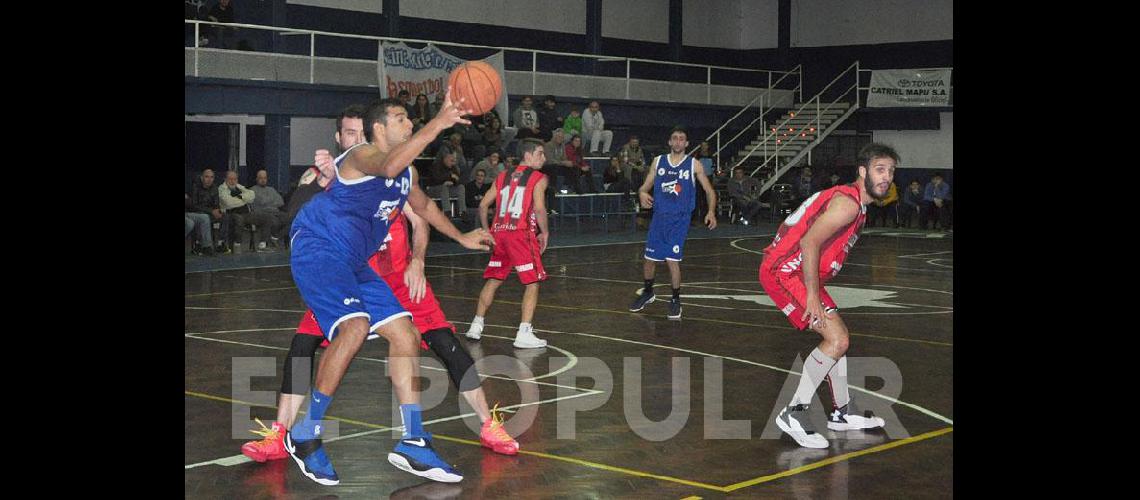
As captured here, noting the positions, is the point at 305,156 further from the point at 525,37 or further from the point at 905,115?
the point at 905,115

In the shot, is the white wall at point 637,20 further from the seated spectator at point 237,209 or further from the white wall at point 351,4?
the seated spectator at point 237,209

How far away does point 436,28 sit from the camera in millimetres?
33094

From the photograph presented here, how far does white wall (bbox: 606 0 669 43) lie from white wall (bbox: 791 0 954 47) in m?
3.87

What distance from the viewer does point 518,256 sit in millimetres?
12117

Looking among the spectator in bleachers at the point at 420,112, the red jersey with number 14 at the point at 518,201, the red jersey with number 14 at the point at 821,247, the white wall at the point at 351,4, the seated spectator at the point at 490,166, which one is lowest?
the red jersey with number 14 at the point at 821,247

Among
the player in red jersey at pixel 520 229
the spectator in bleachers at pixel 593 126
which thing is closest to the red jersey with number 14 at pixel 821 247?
the player in red jersey at pixel 520 229

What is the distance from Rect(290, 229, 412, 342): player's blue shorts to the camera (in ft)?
22.6

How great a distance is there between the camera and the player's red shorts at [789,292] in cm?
838

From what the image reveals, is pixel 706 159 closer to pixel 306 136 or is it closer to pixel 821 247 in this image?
pixel 306 136

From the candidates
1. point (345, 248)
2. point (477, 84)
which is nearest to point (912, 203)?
point (477, 84)

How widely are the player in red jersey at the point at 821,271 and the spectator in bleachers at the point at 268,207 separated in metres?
14.2

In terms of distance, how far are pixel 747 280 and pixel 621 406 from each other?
9251 millimetres

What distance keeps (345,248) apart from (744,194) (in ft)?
79.4
